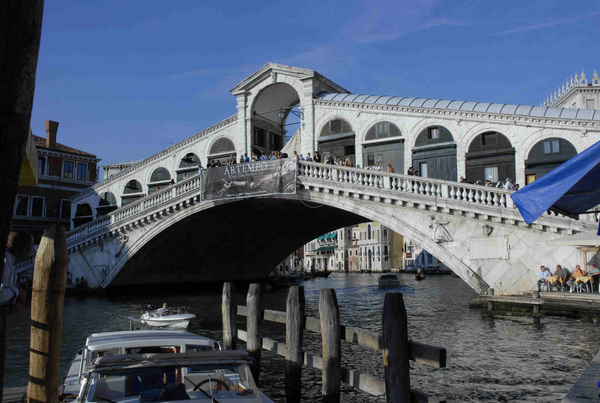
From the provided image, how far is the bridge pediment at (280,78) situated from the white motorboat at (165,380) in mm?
21839

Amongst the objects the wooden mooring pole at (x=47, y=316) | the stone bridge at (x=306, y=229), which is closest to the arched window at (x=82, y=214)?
the stone bridge at (x=306, y=229)

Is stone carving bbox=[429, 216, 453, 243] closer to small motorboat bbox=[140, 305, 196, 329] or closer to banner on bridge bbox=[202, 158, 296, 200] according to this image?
banner on bridge bbox=[202, 158, 296, 200]

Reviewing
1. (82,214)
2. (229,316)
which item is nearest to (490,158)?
(229,316)

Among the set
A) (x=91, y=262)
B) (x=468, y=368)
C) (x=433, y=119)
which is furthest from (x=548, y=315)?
(x=91, y=262)

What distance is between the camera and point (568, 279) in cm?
1605

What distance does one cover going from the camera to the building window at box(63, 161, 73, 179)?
124 feet

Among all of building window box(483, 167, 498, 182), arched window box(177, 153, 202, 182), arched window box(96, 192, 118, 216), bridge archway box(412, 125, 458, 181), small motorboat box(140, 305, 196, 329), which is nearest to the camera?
small motorboat box(140, 305, 196, 329)

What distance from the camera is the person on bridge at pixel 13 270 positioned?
3.54 metres

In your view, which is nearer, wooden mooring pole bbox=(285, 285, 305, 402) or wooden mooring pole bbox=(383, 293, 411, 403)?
wooden mooring pole bbox=(383, 293, 411, 403)

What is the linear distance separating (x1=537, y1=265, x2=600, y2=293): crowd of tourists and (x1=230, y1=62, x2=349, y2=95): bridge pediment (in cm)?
1411

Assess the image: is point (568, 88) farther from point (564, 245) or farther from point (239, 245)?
point (564, 245)

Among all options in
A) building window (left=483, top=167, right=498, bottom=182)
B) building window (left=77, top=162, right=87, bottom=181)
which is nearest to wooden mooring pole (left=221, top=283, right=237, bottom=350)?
building window (left=483, top=167, right=498, bottom=182)

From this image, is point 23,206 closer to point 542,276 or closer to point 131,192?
point 131,192

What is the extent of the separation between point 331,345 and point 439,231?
1238cm
